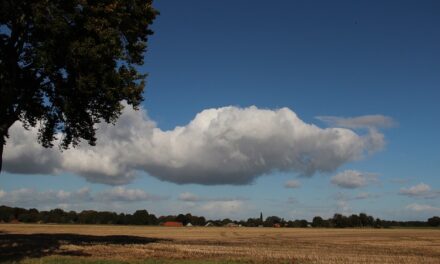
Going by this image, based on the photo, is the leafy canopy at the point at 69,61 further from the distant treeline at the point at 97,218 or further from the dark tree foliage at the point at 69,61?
the distant treeline at the point at 97,218

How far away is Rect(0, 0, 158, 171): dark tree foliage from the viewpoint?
93.4 ft

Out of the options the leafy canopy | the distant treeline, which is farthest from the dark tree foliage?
the distant treeline

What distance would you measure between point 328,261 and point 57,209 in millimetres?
177413

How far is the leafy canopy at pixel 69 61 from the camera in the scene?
93.4 feet

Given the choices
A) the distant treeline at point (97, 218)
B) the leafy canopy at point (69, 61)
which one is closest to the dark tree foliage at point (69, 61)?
the leafy canopy at point (69, 61)

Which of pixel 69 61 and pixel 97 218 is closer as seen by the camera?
pixel 69 61

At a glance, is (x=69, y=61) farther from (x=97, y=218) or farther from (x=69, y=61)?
(x=97, y=218)

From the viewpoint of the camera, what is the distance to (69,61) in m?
29.6

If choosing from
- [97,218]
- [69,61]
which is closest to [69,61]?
[69,61]

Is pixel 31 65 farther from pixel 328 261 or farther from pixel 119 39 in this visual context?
pixel 328 261

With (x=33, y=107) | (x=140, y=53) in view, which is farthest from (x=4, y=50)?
(x=140, y=53)

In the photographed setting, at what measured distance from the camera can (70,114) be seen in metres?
32.2

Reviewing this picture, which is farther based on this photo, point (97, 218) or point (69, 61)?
point (97, 218)

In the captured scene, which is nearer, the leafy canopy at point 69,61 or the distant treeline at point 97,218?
the leafy canopy at point 69,61
